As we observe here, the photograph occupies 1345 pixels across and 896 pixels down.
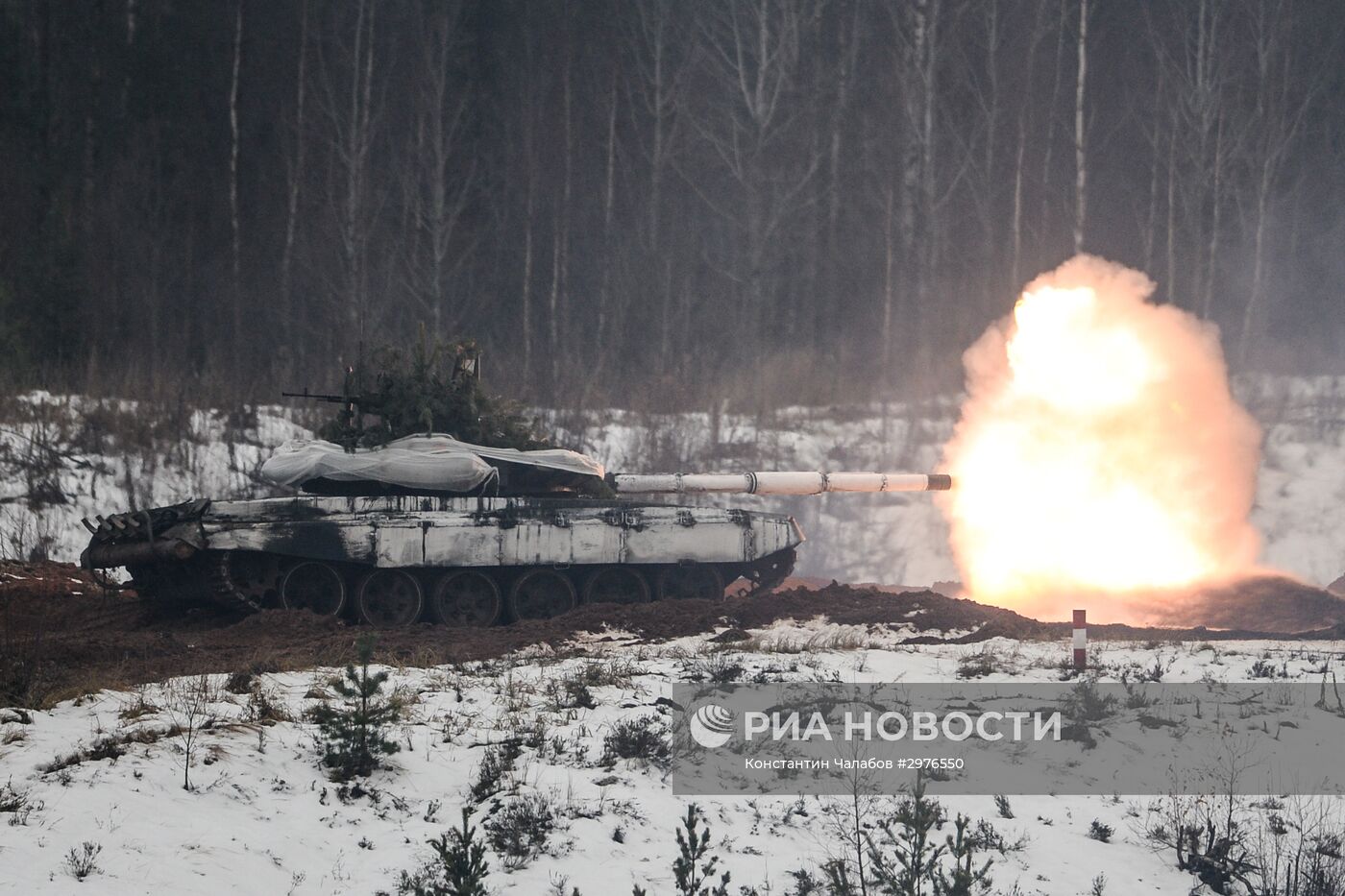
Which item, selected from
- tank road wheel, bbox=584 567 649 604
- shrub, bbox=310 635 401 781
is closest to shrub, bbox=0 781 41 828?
shrub, bbox=310 635 401 781

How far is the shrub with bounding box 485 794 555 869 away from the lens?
9.41 m

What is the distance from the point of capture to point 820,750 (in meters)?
11.8

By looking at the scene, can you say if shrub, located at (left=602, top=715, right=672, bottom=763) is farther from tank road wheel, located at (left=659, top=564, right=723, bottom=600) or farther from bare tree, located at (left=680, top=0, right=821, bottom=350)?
bare tree, located at (left=680, top=0, right=821, bottom=350)

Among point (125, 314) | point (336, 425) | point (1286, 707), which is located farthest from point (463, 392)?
point (125, 314)

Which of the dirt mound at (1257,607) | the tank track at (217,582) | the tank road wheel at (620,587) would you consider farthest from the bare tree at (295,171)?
the dirt mound at (1257,607)

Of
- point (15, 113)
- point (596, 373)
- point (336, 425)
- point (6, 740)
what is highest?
point (15, 113)

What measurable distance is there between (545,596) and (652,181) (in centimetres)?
2109

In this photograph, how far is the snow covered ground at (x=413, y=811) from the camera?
8.70m

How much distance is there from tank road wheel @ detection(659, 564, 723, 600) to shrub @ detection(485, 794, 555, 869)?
32.5 ft

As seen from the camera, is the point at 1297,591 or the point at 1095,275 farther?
the point at 1095,275

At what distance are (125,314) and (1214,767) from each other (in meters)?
28.5

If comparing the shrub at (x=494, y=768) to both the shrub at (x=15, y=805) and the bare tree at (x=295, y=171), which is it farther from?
the bare tree at (x=295, y=171)

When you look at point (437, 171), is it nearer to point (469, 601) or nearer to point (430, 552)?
point (469, 601)

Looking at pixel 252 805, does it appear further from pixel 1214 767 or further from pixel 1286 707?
pixel 1286 707
